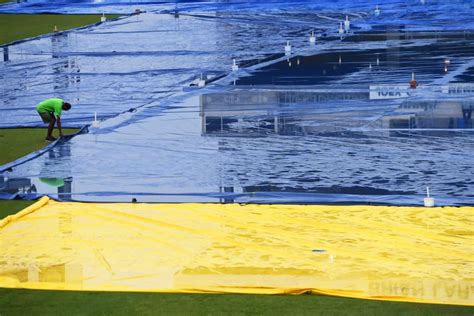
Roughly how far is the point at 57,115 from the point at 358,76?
18.6 ft

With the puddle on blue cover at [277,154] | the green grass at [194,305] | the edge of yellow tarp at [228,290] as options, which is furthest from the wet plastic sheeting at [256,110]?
the green grass at [194,305]

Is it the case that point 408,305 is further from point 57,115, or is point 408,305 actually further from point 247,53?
point 247,53

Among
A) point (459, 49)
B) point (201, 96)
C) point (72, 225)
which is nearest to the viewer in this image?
point (72, 225)

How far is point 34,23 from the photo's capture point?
29.2 meters

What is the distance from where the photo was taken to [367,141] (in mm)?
13883

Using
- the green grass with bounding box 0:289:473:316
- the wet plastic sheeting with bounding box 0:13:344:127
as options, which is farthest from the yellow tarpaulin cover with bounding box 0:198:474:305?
the wet plastic sheeting with bounding box 0:13:344:127

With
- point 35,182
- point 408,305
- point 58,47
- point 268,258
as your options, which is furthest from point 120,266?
point 58,47

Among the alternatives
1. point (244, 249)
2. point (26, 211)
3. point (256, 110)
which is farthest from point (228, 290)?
point (256, 110)

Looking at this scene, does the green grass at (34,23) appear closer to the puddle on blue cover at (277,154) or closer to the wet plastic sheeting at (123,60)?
the wet plastic sheeting at (123,60)

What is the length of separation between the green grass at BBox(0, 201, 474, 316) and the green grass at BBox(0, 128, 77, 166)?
5.09 metres

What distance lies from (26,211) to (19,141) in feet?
12.9

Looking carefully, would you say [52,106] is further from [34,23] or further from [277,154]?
[34,23]

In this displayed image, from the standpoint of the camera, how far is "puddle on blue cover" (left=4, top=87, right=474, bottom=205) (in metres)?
11.6

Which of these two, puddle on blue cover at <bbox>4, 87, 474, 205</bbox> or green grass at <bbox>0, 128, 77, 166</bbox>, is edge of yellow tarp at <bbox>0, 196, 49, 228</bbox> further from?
green grass at <bbox>0, 128, 77, 166</bbox>
